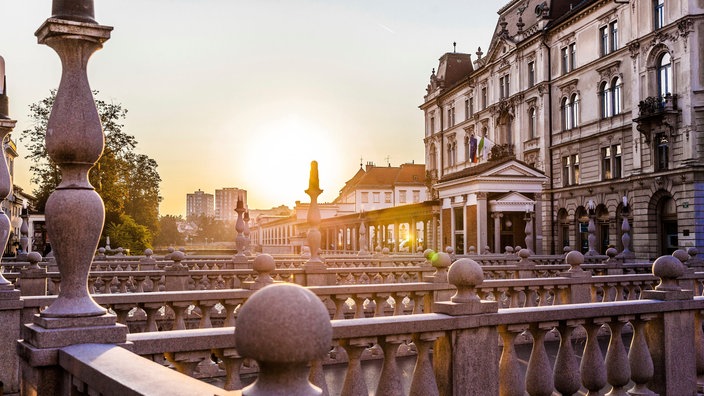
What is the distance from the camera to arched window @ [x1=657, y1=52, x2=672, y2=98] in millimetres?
36312

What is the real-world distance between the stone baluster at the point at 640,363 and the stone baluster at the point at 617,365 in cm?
19

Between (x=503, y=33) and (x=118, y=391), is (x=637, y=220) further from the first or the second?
(x=118, y=391)

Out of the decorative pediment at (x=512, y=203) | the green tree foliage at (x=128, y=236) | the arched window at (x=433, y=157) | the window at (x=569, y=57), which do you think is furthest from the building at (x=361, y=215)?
the decorative pediment at (x=512, y=203)

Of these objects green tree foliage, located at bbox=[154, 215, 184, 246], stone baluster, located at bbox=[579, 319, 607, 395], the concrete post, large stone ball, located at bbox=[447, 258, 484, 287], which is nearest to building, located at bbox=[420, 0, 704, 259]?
the concrete post

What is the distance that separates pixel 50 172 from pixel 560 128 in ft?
120

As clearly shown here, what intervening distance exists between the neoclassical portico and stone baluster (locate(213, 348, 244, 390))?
88.6 feet

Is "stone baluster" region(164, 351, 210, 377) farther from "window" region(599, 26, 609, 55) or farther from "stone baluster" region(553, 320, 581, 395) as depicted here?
"window" region(599, 26, 609, 55)

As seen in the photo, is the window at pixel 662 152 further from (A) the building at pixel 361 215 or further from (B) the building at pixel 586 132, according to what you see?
(A) the building at pixel 361 215

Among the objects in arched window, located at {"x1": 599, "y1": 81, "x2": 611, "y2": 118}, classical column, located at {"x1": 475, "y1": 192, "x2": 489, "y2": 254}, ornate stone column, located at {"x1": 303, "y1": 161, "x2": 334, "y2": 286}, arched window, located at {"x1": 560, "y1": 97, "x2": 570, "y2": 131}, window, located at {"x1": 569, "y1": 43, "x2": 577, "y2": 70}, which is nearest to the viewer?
ornate stone column, located at {"x1": 303, "y1": 161, "x2": 334, "y2": 286}

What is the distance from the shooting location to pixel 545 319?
18.4 feet

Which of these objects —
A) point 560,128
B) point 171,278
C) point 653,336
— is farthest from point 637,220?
point 653,336

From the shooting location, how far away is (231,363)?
533cm

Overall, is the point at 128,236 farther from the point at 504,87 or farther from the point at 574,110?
the point at 574,110

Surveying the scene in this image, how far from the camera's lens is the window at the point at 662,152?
36500 mm
